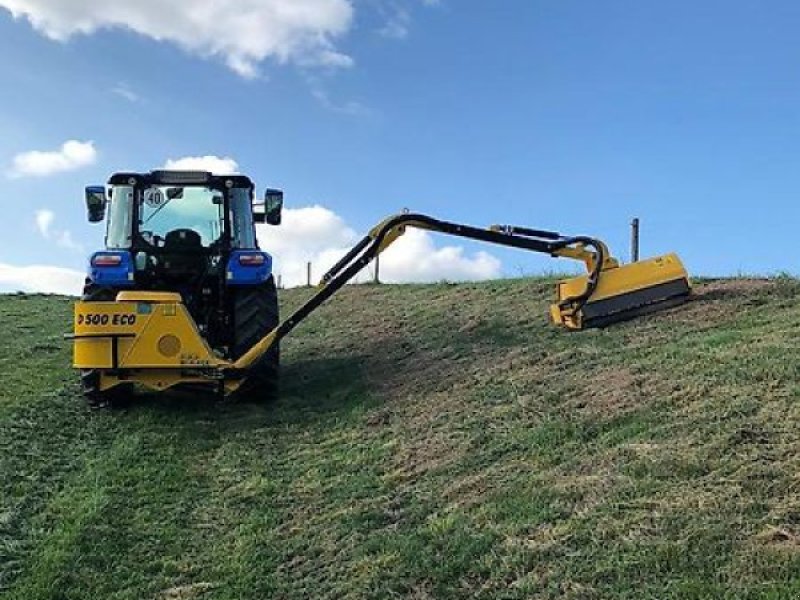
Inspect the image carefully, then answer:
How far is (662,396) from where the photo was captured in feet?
21.2

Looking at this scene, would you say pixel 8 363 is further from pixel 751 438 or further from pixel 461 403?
pixel 751 438

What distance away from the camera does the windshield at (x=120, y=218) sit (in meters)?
10.6

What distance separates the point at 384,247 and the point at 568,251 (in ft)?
6.49

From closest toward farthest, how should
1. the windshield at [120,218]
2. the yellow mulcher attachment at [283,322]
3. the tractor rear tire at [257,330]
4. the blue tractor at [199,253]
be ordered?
the yellow mulcher attachment at [283,322], the tractor rear tire at [257,330], the blue tractor at [199,253], the windshield at [120,218]

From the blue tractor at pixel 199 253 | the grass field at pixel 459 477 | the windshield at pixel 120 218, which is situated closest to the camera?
the grass field at pixel 459 477

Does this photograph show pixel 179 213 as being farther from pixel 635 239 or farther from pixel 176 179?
pixel 635 239

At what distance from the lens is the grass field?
14.8 feet

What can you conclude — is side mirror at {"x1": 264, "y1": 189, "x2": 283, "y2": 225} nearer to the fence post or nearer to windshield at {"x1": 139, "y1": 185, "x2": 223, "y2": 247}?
windshield at {"x1": 139, "y1": 185, "x2": 223, "y2": 247}

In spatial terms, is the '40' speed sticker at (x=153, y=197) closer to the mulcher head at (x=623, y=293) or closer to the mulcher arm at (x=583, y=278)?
the mulcher arm at (x=583, y=278)

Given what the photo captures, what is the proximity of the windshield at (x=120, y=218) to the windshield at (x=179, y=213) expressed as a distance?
5.7 inches

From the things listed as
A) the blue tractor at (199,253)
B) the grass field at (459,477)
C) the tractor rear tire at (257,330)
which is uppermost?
the blue tractor at (199,253)

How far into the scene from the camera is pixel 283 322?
31.8 ft

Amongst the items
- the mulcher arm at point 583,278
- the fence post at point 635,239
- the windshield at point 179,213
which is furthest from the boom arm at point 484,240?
the fence post at point 635,239

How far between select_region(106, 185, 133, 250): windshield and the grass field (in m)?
1.80
